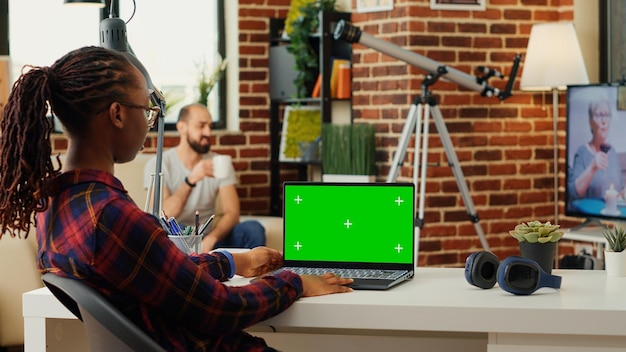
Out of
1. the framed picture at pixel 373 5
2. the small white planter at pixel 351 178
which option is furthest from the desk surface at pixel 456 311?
the framed picture at pixel 373 5

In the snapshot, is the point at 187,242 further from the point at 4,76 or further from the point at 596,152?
the point at 4,76

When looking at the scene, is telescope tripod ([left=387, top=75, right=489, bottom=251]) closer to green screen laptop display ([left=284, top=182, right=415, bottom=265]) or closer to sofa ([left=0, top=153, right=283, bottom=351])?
sofa ([left=0, top=153, right=283, bottom=351])

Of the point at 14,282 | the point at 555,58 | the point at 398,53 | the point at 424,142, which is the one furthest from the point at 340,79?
the point at 14,282

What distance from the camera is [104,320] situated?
1.77 meters

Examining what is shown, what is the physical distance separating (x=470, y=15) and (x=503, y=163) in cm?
79

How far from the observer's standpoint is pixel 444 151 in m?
5.20

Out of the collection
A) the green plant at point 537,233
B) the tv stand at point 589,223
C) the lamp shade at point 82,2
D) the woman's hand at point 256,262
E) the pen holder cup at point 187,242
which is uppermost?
the lamp shade at point 82,2

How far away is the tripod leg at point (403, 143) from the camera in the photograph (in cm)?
491

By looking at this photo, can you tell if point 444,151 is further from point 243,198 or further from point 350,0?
point 243,198

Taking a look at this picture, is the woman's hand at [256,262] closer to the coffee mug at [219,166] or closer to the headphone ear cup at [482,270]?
the headphone ear cup at [482,270]

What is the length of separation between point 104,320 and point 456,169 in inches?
132

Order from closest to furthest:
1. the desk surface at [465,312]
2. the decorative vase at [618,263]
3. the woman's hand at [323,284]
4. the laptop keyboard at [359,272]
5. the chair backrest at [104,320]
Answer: the chair backrest at [104,320], the desk surface at [465,312], the woman's hand at [323,284], the laptop keyboard at [359,272], the decorative vase at [618,263]

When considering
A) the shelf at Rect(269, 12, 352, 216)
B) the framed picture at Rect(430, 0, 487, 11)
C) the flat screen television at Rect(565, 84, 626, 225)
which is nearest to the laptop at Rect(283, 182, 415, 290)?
the flat screen television at Rect(565, 84, 626, 225)

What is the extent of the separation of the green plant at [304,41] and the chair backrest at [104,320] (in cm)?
390
